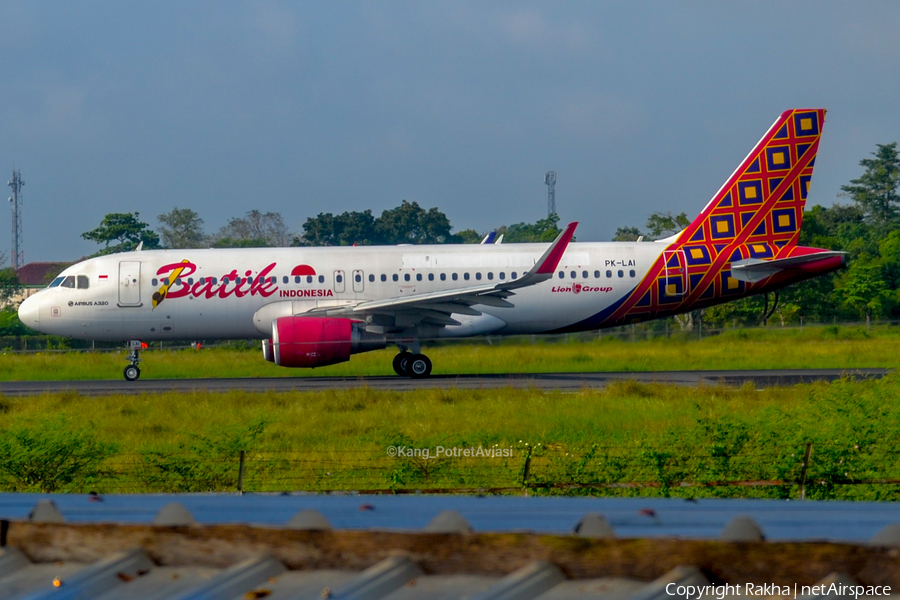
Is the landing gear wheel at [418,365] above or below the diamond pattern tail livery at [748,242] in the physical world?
below

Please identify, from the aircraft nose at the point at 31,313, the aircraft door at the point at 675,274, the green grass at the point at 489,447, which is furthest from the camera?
the aircraft nose at the point at 31,313

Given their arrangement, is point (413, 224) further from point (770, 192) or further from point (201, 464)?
point (201, 464)

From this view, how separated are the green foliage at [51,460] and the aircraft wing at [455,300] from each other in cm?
1157

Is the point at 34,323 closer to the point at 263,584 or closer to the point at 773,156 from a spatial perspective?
the point at 773,156

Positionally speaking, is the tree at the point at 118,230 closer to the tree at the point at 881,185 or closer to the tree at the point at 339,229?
the tree at the point at 339,229

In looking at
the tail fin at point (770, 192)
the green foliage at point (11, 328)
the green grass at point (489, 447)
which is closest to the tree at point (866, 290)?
the tail fin at point (770, 192)

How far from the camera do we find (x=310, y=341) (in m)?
22.6

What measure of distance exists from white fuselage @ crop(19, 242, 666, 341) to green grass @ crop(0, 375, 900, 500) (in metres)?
7.64

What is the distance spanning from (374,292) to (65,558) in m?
22.1

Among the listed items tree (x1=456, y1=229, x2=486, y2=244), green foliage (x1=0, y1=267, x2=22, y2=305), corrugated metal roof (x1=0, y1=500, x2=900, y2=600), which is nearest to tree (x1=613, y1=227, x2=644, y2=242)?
tree (x1=456, y1=229, x2=486, y2=244)

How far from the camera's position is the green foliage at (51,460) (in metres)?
11.6

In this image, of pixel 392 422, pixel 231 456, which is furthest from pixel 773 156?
pixel 231 456

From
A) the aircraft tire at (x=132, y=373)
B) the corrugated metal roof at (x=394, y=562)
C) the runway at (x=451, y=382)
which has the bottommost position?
the runway at (x=451, y=382)

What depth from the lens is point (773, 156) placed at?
26188mm
